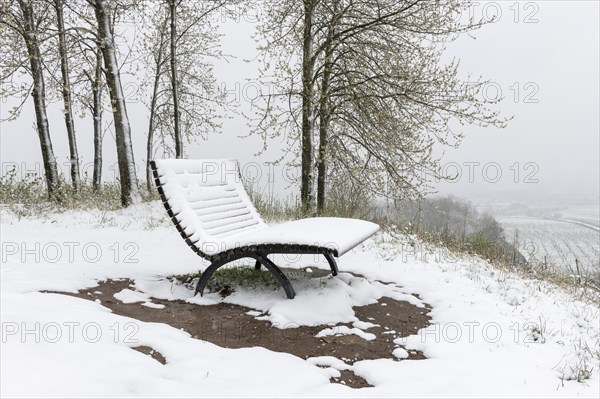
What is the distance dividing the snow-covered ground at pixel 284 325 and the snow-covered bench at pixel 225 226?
536 mm

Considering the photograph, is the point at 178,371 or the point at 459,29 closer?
the point at 178,371

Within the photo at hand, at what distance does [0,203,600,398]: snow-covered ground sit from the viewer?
7.91 ft

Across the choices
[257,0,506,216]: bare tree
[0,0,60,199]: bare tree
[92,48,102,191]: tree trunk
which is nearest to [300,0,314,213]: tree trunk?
[257,0,506,216]: bare tree

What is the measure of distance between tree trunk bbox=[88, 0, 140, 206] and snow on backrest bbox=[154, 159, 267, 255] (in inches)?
200

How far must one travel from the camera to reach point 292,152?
9531 millimetres

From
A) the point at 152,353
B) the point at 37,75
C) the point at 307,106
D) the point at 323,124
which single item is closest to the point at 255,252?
the point at 152,353

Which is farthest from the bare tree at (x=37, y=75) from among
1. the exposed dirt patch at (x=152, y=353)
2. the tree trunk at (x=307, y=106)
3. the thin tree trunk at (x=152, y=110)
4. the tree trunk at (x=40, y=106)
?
the exposed dirt patch at (x=152, y=353)

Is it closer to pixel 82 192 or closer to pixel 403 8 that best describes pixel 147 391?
pixel 403 8

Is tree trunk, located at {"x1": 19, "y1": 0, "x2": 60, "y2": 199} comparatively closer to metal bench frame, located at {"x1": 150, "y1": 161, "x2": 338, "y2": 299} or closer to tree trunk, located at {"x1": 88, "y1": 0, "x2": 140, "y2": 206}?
tree trunk, located at {"x1": 88, "y1": 0, "x2": 140, "y2": 206}

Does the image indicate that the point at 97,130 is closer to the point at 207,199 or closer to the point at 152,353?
the point at 207,199

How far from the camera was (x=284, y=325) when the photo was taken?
366cm

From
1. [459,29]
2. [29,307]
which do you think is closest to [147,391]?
[29,307]

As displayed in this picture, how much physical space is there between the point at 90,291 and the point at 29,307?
0.96 metres

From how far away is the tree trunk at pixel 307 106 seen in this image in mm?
9398
